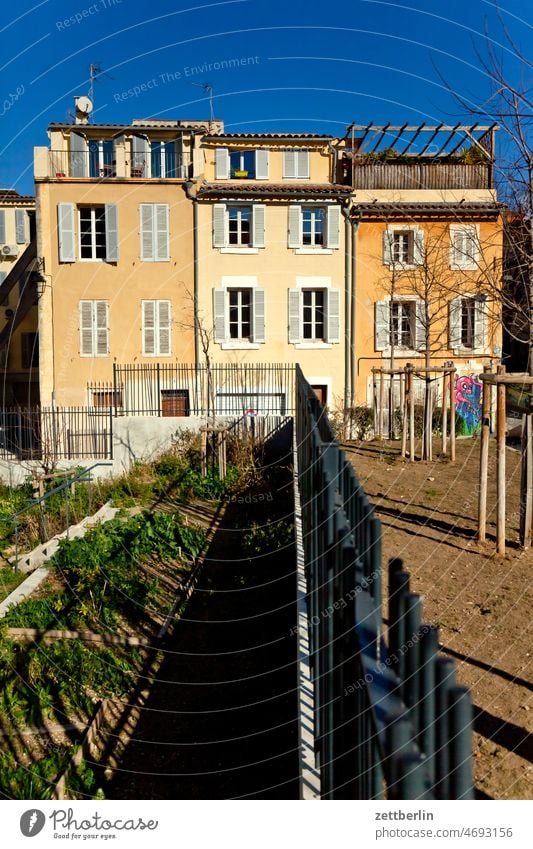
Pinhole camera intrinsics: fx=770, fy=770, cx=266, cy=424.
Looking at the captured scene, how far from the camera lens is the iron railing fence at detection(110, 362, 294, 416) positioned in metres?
22.5

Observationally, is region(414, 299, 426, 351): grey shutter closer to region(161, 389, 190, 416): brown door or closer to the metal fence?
region(161, 389, 190, 416): brown door

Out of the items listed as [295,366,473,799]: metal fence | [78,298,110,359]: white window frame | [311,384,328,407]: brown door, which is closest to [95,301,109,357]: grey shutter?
[78,298,110,359]: white window frame

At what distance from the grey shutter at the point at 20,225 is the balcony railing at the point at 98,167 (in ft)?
29.8

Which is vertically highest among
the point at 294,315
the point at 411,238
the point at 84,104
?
the point at 84,104

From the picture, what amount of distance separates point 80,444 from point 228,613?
1161 cm

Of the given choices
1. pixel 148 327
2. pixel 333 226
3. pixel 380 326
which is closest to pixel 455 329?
pixel 380 326

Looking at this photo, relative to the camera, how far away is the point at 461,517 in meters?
8.59

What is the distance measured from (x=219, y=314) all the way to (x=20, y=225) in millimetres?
13473

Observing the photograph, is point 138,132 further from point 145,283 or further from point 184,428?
point 184,428

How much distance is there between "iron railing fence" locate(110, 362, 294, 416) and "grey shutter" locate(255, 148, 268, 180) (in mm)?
6103

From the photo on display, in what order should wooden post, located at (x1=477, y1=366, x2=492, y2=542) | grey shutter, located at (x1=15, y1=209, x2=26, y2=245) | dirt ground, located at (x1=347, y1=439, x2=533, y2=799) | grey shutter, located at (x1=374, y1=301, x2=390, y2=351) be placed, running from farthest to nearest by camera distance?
grey shutter, located at (x1=15, y1=209, x2=26, y2=245) → grey shutter, located at (x1=374, y1=301, x2=390, y2=351) → wooden post, located at (x1=477, y1=366, x2=492, y2=542) → dirt ground, located at (x1=347, y1=439, x2=533, y2=799)

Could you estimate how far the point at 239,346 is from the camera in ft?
79.5

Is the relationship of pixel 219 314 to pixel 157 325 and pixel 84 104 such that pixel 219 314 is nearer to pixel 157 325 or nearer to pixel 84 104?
pixel 157 325

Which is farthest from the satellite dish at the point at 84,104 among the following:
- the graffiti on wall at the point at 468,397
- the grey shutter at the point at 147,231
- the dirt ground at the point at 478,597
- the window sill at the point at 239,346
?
the dirt ground at the point at 478,597
